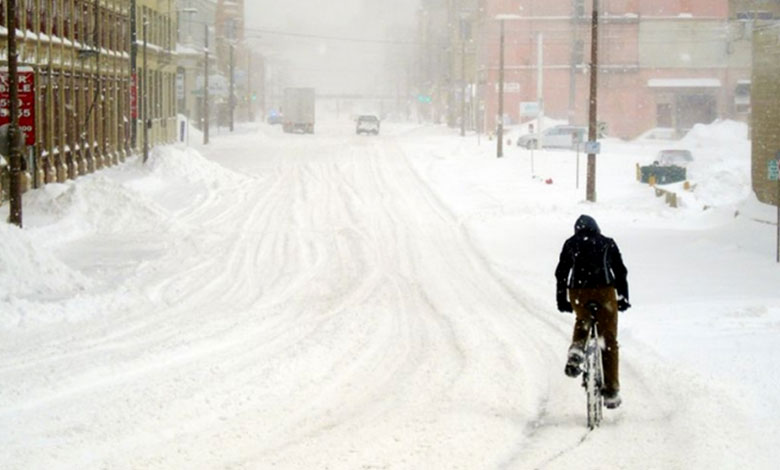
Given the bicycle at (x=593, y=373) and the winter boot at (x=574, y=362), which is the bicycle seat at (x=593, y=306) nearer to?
the bicycle at (x=593, y=373)

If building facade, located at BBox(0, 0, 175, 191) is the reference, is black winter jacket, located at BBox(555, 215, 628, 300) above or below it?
below

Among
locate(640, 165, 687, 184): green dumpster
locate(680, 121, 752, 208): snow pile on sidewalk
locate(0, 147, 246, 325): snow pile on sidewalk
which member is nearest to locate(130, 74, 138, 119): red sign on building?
locate(0, 147, 246, 325): snow pile on sidewalk

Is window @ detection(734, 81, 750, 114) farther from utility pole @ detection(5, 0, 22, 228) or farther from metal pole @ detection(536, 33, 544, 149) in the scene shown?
utility pole @ detection(5, 0, 22, 228)

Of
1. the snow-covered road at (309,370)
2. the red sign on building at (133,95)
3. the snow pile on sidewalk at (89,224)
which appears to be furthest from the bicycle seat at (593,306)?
the red sign on building at (133,95)

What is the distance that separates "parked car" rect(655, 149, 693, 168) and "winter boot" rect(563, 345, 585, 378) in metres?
40.0

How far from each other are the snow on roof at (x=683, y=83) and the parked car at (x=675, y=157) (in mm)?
39093

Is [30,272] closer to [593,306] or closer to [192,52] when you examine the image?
[593,306]

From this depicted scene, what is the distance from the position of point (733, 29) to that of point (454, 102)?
3398cm

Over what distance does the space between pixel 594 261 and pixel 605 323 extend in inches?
20.7

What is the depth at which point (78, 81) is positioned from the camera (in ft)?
137

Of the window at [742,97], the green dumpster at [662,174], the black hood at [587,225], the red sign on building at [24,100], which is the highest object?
the window at [742,97]

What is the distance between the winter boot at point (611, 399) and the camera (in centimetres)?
1070

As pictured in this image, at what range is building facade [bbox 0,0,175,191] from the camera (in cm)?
3559

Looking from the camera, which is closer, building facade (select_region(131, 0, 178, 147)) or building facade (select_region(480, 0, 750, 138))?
building facade (select_region(131, 0, 178, 147))
